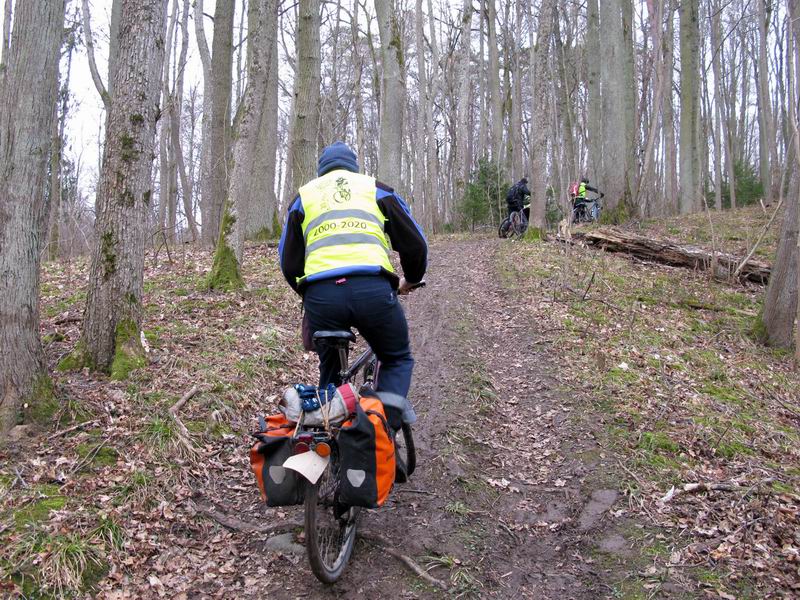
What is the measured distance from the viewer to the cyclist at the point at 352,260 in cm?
313

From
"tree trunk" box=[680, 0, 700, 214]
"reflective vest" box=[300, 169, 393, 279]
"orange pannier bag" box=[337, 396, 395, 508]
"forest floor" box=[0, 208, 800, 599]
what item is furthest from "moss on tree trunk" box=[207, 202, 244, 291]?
"tree trunk" box=[680, 0, 700, 214]

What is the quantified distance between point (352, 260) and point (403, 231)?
46 centimetres

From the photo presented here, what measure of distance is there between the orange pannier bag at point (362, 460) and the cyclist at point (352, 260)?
0.41m

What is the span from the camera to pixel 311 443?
288cm

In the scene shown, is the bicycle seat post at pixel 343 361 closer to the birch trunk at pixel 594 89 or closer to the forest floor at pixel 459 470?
the forest floor at pixel 459 470

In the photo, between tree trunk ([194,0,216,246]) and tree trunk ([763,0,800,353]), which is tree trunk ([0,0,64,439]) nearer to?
tree trunk ([763,0,800,353])

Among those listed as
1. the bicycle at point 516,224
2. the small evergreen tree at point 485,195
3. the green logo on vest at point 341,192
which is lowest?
the green logo on vest at point 341,192

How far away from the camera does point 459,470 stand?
4395 mm

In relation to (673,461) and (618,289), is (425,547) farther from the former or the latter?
(618,289)

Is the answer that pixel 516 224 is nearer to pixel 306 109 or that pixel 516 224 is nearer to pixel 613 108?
pixel 613 108

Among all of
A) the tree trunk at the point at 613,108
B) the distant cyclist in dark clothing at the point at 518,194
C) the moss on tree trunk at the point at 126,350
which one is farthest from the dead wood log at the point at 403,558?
the tree trunk at the point at 613,108

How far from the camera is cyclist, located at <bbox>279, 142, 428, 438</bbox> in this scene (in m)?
3.13

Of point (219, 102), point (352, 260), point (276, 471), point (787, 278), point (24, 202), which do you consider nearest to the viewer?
point (276, 471)

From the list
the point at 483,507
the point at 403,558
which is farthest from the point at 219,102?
the point at 403,558
